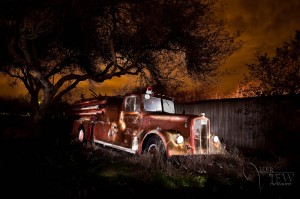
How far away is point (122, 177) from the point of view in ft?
20.4

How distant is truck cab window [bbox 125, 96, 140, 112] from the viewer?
9.78 metres

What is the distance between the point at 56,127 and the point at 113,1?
9579mm

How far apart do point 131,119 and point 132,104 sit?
21.5 inches

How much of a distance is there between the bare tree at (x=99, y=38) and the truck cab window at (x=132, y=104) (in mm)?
3586

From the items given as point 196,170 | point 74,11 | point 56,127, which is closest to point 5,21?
point 74,11

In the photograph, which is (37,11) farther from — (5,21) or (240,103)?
(240,103)

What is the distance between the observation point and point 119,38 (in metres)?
16.0

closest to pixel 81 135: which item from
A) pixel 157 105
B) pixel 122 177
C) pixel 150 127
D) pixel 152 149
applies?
pixel 157 105

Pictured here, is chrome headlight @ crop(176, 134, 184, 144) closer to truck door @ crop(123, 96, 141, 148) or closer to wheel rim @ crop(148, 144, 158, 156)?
wheel rim @ crop(148, 144, 158, 156)

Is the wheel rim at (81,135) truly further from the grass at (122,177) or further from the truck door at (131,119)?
the grass at (122,177)

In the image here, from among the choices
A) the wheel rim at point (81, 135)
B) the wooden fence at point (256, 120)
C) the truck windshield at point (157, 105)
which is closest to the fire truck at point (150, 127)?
the truck windshield at point (157, 105)

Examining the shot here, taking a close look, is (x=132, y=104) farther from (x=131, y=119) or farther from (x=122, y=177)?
(x=122, y=177)


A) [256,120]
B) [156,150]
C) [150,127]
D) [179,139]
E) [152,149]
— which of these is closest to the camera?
[179,139]

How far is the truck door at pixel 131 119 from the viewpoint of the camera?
955cm
